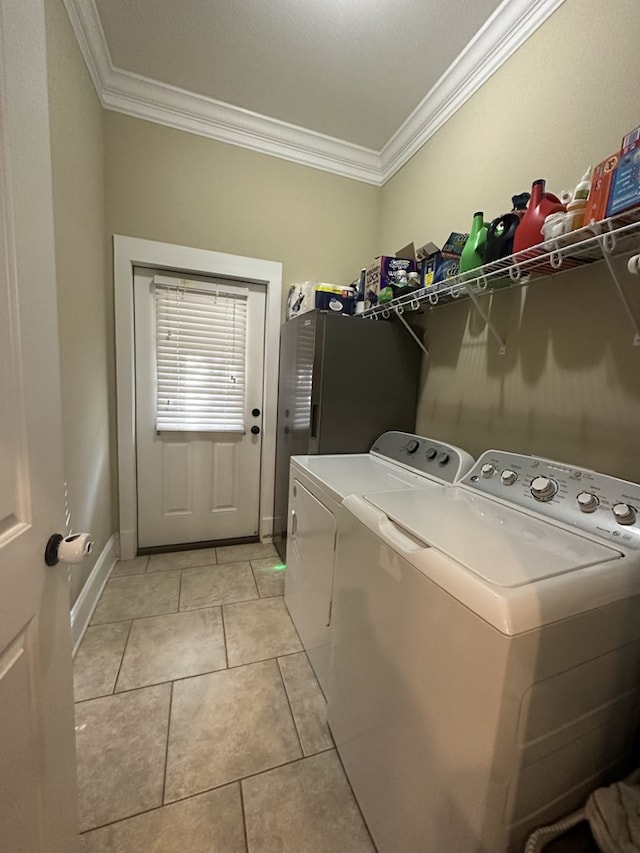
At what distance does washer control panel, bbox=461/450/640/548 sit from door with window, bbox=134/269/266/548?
175 cm

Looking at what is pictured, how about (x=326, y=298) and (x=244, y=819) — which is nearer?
(x=244, y=819)

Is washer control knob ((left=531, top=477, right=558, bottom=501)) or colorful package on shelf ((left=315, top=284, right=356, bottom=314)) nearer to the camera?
washer control knob ((left=531, top=477, right=558, bottom=501))

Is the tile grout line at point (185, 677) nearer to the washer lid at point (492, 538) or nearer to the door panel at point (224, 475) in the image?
the washer lid at point (492, 538)

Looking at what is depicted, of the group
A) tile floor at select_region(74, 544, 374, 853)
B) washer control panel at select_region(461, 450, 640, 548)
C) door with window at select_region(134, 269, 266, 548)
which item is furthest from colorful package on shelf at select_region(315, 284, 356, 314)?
tile floor at select_region(74, 544, 374, 853)

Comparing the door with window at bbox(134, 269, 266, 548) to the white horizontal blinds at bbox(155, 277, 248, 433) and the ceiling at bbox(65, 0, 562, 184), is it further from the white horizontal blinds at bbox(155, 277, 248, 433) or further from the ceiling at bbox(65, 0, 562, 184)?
the ceiling at bbox(65, 0, 562, 184)

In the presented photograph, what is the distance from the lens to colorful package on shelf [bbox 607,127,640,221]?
0.81 metres

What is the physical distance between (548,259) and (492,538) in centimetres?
92

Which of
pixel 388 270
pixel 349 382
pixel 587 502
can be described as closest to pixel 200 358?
pixel 349 382

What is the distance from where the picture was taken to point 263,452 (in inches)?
102

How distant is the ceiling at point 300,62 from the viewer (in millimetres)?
1483

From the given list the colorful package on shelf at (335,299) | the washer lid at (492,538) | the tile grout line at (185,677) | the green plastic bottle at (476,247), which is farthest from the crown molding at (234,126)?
the tile grout line at (185,677)

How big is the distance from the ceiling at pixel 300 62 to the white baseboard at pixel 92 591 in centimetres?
263

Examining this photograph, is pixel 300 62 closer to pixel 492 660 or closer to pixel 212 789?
pixel 492 660

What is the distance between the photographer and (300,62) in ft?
5.67
